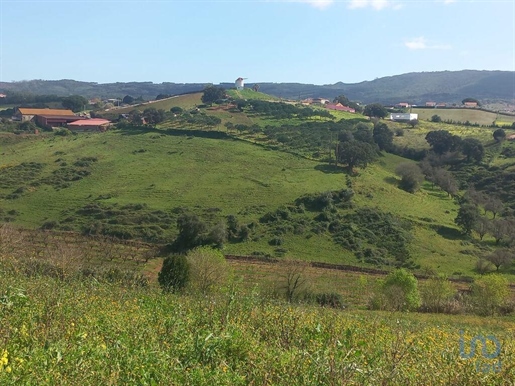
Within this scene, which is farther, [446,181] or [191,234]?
[446,181]

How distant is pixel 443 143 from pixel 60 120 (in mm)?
70484

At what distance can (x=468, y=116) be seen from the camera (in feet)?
387

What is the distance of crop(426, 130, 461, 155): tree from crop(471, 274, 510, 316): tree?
172ft

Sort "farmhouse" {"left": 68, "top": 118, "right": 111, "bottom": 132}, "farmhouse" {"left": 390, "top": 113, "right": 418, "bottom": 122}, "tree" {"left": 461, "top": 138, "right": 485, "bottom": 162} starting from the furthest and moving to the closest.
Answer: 1. "farmhouse" {"left": 390, "top": 113, "right": 418, "bottom": 122}
2. "farmhouse" {"left": 68, "top": 118, "right": 111, "bottom": 132}
3. "tree" {"left": 461, "top": 138, "right": 485, "bottom": 162}

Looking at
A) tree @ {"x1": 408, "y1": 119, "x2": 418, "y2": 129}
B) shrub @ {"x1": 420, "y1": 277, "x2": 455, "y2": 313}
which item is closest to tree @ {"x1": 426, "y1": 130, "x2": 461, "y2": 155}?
tree @ {"x1": 408, "y1": 119, "x2": 418, "y2": 129}

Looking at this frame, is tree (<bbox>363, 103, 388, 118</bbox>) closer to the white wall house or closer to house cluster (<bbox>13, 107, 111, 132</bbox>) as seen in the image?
the white wall house

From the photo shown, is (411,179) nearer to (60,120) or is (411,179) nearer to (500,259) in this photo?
(500,259)

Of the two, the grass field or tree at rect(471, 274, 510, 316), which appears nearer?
tree at rect(471, 274, 510, 316)

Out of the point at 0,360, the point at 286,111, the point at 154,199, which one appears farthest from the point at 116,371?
the point at 286,111

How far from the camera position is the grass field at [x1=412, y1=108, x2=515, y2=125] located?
113 m

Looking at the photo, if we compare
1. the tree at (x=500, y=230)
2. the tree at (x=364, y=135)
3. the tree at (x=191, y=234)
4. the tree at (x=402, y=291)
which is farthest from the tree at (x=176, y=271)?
the tree at (x=364, y=135)

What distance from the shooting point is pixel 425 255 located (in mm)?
43188

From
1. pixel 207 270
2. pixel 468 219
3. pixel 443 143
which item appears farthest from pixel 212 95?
pixel 207 270

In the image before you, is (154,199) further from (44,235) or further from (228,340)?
(228,340)
